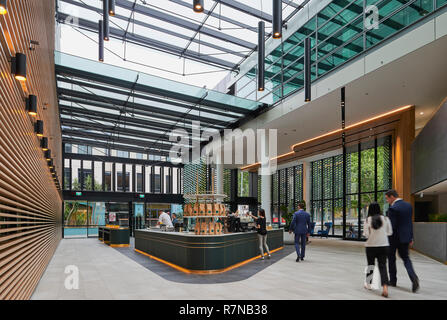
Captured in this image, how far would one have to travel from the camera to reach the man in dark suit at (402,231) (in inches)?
219

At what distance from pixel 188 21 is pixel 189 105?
3225 millimetres

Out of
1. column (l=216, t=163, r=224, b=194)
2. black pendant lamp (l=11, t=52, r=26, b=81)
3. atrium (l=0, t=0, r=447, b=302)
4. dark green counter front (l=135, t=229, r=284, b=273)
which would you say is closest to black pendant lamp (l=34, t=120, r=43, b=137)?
atrium (l=0, t=0, r=447, b=302)

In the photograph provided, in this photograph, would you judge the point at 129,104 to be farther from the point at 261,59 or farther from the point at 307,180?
the point at 307,180

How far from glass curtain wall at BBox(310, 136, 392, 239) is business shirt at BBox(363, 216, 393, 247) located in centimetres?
1106

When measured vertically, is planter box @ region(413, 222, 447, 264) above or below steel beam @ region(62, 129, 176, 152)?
below

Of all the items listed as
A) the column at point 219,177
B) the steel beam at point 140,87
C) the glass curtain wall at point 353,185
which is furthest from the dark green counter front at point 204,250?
the column at point 219,177

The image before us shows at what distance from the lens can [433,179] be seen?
9938 millimetres

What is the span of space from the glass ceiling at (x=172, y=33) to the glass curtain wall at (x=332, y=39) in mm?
1102

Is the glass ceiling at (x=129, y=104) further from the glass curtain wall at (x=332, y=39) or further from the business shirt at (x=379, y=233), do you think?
the business shirt at (x=379, y=233)

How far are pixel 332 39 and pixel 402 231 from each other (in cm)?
807

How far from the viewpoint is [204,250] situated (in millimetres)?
7594

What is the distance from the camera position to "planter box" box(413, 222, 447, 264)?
9156 mm

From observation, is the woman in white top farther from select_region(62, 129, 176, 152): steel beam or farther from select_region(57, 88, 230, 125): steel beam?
select_region(62, 129, 176, 152): steel beam
